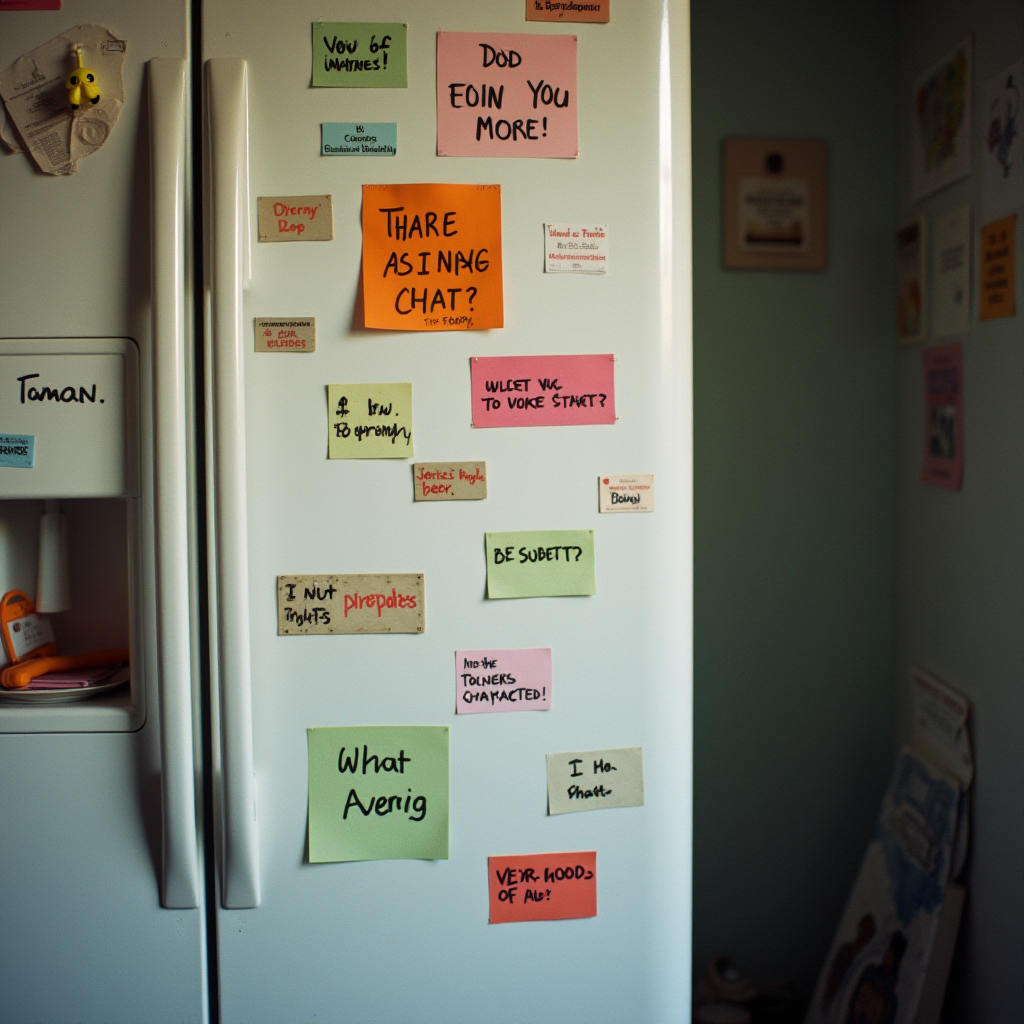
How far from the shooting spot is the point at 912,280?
59.1 inches

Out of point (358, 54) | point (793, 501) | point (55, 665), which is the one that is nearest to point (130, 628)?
point (55, 665)

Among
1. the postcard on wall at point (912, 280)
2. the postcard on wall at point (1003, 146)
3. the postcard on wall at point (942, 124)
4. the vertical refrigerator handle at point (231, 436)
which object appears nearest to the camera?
the vertical refrigerator handle at point (231, 436)

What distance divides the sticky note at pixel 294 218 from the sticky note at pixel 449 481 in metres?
0.28

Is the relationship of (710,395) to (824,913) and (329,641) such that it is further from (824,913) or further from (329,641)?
(824,913)

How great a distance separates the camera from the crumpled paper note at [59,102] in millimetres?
905

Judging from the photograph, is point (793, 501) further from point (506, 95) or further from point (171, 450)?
point (171, 450)

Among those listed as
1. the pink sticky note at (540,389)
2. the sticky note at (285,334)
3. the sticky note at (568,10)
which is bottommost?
the pink sticky note at (540,389)

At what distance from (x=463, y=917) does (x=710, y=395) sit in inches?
40.9

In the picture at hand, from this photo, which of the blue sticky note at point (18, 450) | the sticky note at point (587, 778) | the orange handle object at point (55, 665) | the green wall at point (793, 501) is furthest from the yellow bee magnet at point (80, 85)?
the green wall at point (793, 501)

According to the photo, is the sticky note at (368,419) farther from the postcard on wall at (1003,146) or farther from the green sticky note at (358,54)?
the postcard on wall at (1003,146)

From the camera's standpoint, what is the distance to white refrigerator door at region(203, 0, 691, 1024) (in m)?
0.91

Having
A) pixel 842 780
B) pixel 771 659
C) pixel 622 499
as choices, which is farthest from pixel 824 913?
pixel 622 499

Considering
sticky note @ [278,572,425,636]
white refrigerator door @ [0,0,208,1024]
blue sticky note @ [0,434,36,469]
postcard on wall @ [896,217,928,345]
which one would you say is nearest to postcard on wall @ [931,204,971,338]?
postcard on wall @ [896,217,928,345]

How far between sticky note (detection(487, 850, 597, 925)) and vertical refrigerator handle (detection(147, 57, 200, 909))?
1.18 ft
